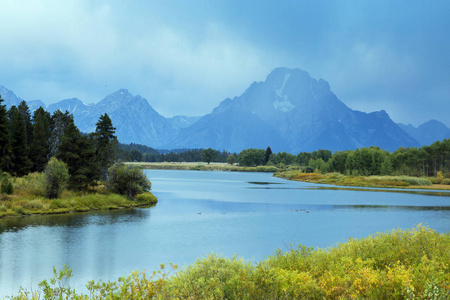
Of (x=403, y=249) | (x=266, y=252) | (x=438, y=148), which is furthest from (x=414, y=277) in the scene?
(x=438, y=148)

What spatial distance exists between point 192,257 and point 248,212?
22484 mm

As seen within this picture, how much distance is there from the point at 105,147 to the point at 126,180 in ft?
36.1

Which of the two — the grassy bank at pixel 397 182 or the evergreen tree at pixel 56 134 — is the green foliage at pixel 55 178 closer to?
the evergreen tree at pixel 56 134

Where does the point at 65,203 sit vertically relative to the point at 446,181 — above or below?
below

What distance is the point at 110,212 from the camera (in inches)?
1501

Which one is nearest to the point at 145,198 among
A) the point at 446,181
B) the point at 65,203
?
the point at 65,203

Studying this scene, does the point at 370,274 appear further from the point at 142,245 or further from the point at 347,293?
the point at 142,245

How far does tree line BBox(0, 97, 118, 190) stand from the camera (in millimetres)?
43750

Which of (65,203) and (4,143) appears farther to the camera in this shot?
(4,143)

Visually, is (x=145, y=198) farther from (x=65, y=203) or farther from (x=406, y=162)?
(x=406, y=162)

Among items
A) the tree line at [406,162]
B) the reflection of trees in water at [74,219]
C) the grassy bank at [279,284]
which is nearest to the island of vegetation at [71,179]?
the reflection of trees in water at [74,219]

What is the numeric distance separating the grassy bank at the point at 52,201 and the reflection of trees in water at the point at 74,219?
1676mm

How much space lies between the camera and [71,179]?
43438 mm

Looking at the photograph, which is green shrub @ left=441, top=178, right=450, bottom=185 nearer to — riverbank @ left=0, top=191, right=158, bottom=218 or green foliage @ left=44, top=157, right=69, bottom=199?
riverbank @ left=0, top=191, right=158, bottom=218
